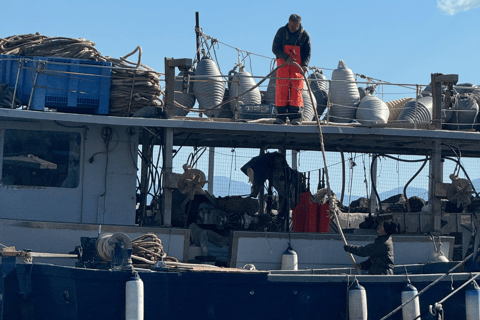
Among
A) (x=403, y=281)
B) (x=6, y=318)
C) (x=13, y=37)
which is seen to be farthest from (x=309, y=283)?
(x=13, y=37)

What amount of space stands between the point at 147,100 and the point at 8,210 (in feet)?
8.76

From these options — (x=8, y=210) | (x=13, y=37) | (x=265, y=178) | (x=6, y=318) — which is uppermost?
(x=13, y=37)

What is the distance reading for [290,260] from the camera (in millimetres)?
9242

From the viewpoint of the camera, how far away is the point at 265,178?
35.8 ft

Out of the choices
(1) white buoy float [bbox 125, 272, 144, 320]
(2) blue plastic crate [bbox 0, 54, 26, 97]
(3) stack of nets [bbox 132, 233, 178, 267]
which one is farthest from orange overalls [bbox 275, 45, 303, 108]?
(1) white buoy float [bbox 125, 272, 144, 320]

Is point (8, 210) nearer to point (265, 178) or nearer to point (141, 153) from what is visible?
point (141, 153)

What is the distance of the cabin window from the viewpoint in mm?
9625

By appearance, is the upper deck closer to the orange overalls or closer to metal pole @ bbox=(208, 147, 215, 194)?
the orange overalls

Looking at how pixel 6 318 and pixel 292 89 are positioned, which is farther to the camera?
pixel 292 89

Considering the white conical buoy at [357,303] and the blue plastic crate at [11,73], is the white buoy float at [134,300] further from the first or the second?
the blue plastic crate at [11,73]

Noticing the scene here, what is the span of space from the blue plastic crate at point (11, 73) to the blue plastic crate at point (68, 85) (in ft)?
0.21

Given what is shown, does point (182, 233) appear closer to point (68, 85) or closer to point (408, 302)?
point (68, 85)

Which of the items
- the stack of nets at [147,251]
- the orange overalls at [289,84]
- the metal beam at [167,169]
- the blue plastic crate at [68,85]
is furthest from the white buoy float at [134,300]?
the orange overalls at [289,84]

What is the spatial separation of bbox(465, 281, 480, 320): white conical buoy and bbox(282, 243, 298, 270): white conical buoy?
2532 millimetres
